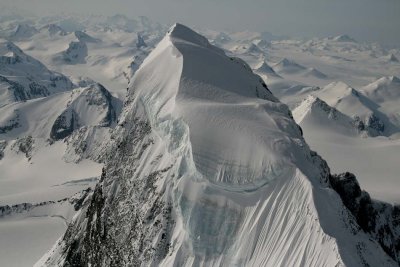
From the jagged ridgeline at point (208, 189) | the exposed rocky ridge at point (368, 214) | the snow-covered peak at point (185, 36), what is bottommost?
the exposed rocky ridge at point (368, 214)

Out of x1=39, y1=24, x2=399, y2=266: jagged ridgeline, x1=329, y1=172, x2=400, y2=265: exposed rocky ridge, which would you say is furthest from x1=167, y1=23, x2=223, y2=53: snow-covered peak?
x1=329, y1=172, x2=400, y2=265: exposed rocky ridge

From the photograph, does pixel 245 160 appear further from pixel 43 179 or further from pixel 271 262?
pixel 43 179

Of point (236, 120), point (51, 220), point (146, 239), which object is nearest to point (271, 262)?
point (146, 239)

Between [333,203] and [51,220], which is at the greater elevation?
[333,203]

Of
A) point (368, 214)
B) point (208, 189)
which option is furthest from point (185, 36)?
point (368, 214)

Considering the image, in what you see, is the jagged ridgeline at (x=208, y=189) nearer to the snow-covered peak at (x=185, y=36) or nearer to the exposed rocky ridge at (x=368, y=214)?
the exposed rocky ridge at (x=368, y=214)

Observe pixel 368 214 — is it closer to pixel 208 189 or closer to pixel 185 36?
pixel 208 189

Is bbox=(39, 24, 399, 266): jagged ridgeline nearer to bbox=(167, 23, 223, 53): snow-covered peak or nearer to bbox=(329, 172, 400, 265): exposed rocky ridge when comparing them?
bbox=(329, 172, 400, 265): exposed rocky ridge

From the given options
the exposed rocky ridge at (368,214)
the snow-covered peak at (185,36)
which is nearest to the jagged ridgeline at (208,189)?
the exposed rocky ridge at (368,214)
